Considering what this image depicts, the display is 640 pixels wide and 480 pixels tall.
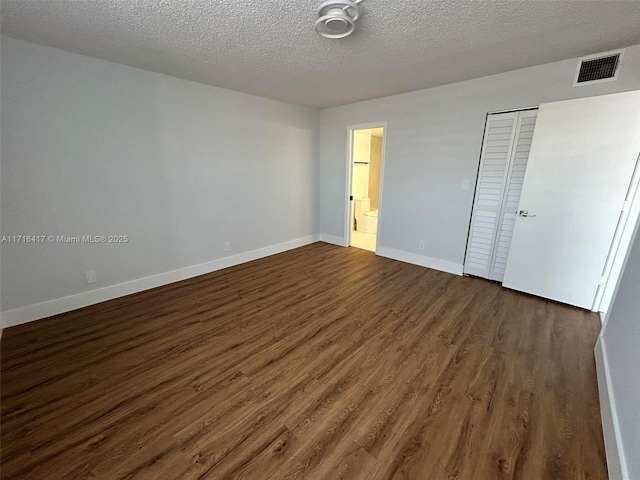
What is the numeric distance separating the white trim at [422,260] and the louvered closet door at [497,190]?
0.62 feet

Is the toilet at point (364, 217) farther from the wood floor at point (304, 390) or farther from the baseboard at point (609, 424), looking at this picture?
the baseboard at point (609, 424)

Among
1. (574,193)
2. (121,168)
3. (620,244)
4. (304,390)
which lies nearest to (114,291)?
(121,168)

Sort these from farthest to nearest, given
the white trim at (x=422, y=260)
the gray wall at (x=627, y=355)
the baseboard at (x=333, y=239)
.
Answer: the baseboard at (x=333, y=239), the white trim at (x=422, y=260), the gray wall at (x=627, y=355)

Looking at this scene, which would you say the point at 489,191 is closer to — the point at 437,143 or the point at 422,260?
the point at 437,143

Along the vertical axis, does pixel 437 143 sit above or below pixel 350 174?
above

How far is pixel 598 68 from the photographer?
7.73 feet

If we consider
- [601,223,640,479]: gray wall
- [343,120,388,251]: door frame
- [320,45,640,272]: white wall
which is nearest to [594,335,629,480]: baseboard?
[601,223,640,479]: gray wall

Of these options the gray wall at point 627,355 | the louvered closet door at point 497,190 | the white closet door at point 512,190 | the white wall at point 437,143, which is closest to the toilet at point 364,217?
the white wall at point 437,143

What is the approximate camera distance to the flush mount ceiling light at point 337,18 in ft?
5.24

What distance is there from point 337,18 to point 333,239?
3667 millimetres

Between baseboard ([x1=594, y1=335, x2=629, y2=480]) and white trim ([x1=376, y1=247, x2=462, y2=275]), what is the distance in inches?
68.0

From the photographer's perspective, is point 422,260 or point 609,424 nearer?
point 609,424

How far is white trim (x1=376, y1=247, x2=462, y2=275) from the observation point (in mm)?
3576

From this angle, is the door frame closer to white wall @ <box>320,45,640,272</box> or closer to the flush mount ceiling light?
white wall @ <box>320,45,640,272</box>
